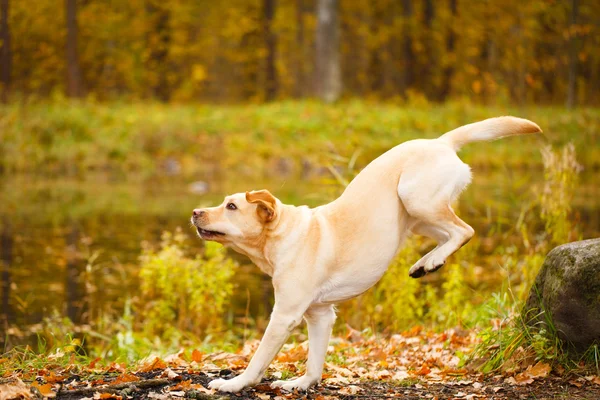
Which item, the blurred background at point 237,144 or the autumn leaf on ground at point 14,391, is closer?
the autumn leaf on ground at point 14,391

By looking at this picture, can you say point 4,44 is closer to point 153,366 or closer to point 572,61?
point 572,61

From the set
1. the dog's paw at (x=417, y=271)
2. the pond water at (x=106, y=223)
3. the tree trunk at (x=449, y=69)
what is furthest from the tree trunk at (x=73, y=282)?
the tree trunk at (x=449, y=69)

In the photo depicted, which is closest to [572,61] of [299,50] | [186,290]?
[299,50]

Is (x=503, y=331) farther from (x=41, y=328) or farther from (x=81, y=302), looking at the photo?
(x=81, y=302)

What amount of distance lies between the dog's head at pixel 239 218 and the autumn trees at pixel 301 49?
65.7ft

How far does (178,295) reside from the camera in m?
8.72

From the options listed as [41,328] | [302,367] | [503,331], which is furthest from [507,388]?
[41,328]

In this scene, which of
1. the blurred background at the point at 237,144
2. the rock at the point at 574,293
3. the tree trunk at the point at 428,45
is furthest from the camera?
the tree trunk at the point at 428,45

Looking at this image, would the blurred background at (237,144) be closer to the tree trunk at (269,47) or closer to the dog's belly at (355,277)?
the tree trunk at (269,47)

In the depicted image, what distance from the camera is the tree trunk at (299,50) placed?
41125 millimetres

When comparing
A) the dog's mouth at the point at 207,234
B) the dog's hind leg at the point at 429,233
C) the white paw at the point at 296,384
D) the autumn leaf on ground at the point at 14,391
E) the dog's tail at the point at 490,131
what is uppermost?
the dog's tail at the point at 490,131

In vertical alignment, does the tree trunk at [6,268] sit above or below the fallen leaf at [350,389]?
below

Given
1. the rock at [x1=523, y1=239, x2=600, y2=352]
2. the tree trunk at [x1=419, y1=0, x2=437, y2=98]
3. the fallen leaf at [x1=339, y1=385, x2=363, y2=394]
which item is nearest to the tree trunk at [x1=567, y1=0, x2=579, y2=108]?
the tree trunk at [x1=419, y1=0, x2=437, y2=98]

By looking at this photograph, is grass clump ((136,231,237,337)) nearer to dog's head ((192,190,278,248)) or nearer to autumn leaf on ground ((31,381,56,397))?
dog's head ((192,190,278,248))
